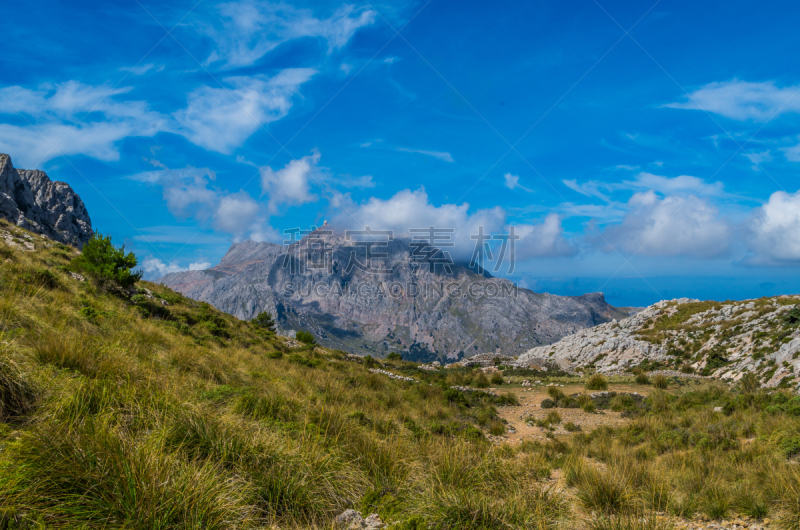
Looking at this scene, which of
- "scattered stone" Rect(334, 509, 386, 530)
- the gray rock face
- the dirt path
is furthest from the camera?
the gray rock face

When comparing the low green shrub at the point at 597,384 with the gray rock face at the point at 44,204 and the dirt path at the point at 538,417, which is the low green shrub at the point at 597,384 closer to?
the dirt path at the point at 538,417

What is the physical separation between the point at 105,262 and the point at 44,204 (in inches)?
5795

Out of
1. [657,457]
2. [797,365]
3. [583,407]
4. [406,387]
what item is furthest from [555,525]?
[797,365]

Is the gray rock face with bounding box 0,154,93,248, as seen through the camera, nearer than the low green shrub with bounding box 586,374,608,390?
No

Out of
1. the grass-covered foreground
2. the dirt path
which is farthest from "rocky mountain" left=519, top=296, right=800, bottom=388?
the grass-covered foreground

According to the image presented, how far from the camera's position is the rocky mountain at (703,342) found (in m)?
17.7

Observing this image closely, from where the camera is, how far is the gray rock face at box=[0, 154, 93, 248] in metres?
80.3

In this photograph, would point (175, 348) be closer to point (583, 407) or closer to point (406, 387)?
point (406, 387)

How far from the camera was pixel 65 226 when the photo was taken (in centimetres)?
10588

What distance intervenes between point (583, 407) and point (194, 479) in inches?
628

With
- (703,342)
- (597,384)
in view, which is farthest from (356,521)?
(703,342)

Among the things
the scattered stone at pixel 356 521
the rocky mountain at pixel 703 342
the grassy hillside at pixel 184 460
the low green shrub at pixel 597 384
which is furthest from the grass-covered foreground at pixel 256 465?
the rocky mountain at pixel 703 342

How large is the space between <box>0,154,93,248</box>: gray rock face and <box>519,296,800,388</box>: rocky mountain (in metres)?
89.1

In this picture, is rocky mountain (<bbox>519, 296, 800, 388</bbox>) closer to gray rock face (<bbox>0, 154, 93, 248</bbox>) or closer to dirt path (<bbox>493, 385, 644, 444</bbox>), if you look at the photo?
dirt path (<bbox>493, 385, 644, 444</bbox>)
